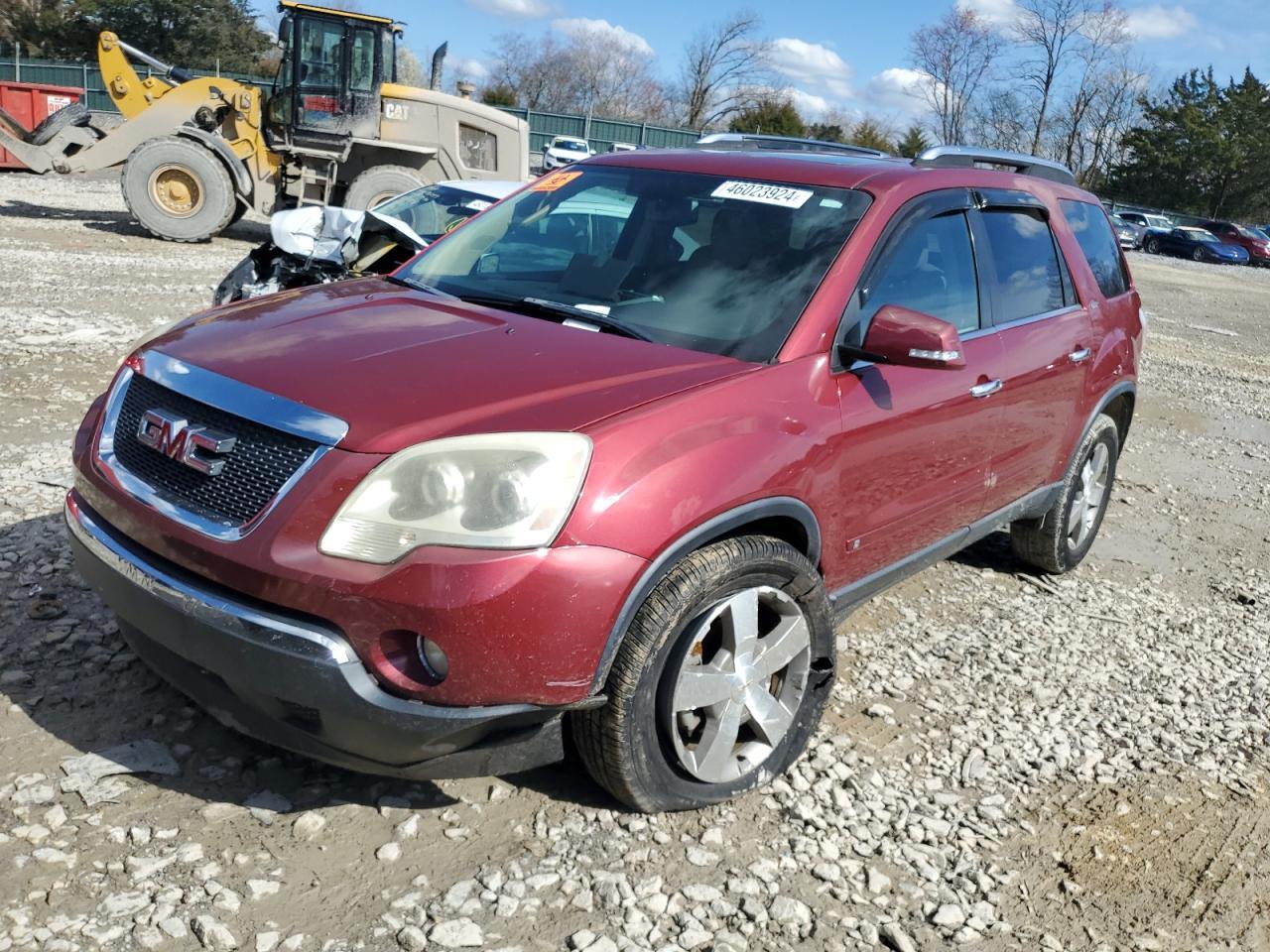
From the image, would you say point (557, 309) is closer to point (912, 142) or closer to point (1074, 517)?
point (1074, 517)

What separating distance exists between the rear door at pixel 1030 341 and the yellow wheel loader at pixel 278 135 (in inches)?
474

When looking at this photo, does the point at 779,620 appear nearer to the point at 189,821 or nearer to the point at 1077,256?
the point at 189,821

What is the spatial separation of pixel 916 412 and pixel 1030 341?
3.33ft

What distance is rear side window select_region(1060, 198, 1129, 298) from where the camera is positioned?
202 inches

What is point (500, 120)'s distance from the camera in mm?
16703

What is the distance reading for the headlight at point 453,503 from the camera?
2.54m

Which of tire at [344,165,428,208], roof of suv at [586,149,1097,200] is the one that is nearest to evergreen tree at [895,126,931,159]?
tire at [344,165,428,208]

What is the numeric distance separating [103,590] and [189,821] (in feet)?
2.11

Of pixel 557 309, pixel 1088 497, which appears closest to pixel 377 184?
pixel 1088 497

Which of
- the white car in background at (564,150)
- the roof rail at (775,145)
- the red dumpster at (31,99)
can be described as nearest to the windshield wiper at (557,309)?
the roof rail at (775,145)

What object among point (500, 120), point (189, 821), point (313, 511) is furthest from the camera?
point (500, 120)

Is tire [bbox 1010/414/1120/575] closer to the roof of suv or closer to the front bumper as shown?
the roof of suv

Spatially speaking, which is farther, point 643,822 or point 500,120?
point 500,120

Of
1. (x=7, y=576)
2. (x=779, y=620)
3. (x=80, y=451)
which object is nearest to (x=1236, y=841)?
(x=779, y=620)
